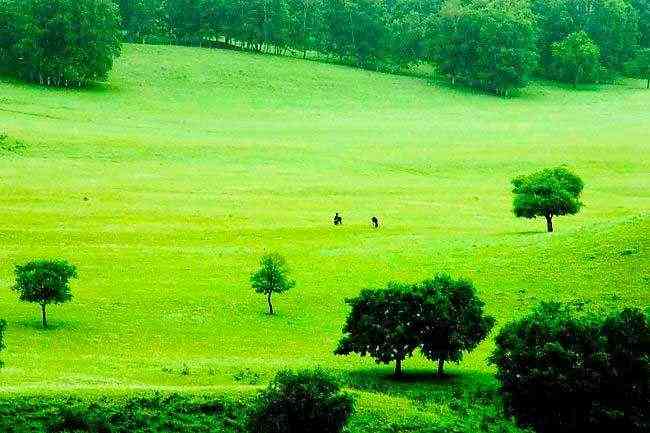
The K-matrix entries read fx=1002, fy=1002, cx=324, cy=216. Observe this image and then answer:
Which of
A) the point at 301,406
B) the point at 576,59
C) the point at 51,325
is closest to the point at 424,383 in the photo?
the point at 301,406

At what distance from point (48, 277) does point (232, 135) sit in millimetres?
65559

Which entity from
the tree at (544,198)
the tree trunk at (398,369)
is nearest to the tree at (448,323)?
the tree trunk at (398,369)

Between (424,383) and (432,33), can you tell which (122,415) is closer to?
(424,383)

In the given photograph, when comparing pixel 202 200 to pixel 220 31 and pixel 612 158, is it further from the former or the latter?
pixel 220 31

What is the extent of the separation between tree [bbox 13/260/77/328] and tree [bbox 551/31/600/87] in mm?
133362

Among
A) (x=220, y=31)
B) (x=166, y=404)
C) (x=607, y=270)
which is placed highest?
(x=220, y=31)

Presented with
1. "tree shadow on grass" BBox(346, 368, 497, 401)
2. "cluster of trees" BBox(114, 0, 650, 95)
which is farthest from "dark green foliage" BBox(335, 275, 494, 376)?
"cluster of trees" BBox(114, 0, 650, 95)

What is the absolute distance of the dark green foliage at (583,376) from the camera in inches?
1275

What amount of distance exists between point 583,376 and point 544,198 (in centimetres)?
3634

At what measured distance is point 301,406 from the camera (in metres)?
30.5

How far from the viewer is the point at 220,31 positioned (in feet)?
558

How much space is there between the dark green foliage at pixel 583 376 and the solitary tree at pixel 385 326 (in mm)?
6757

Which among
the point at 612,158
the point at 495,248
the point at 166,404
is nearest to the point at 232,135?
the point at 612,158

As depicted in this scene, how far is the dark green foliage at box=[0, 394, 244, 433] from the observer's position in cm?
3281
